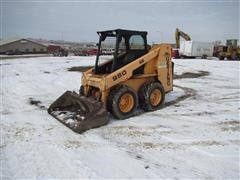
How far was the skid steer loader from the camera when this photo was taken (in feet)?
19.4

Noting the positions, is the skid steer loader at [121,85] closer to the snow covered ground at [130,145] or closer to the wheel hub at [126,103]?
the wheel hub at [126,103]

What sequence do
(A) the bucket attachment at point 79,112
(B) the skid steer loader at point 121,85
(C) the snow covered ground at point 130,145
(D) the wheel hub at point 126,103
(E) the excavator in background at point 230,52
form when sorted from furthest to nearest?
(E) the excavator in background at point 230,52, (D) the wheel hub at point 126,103, (B) the skid steer loader at point 121,85, (A) the bucket attachment at point 79,112, (C) the snow covered ground at point 130,145

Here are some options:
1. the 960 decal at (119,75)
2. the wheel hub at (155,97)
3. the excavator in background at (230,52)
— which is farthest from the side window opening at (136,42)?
the excavator in background at (230,52)

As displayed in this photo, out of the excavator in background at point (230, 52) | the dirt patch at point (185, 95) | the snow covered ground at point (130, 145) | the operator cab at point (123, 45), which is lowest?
the snow covered ground at point (130, 145)

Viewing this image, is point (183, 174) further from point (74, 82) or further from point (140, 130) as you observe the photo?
point (74, 82)

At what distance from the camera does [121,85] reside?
20.7 feet

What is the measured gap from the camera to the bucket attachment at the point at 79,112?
217 inches

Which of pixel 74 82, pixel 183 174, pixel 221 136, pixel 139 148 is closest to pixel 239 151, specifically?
pixel 221 136

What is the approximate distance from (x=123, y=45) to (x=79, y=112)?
2.07 metres

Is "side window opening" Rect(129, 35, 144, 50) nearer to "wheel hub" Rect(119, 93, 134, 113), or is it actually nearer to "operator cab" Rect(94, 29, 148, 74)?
"operator cab" Rect(94, 29, 148, 74)

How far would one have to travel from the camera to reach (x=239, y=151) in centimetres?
452

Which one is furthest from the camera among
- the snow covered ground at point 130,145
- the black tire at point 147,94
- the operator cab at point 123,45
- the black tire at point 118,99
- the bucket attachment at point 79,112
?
the black tire at point 147,94

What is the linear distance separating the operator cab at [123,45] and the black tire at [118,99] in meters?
0.62

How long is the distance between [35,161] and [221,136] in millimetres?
3527
